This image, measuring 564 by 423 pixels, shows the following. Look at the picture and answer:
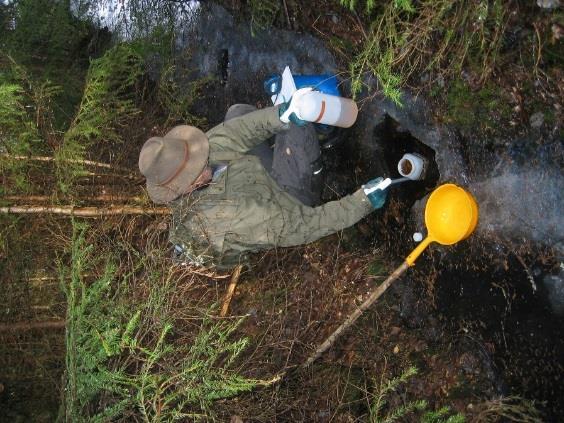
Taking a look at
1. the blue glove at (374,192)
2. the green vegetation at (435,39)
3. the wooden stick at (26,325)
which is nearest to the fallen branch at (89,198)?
the wooden stick at (26,325)

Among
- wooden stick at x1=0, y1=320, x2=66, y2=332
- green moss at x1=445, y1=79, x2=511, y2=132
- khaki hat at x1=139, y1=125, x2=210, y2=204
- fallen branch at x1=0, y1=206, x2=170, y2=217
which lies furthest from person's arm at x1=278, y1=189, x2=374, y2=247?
wooden stick at x1=0, y1=320, x2=66, y2=332

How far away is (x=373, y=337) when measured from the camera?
4449mm

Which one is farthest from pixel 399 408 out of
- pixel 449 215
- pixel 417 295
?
pixel 449 215

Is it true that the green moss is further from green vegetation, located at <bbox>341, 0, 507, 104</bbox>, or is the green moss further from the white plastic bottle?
the white plastic bottle

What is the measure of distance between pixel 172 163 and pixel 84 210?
1921mm

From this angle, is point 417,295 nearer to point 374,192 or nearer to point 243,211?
point 374,192

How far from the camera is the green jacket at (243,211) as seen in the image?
3424 mm

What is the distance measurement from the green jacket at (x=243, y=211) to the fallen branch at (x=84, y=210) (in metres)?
1.44

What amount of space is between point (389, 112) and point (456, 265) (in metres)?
1.44

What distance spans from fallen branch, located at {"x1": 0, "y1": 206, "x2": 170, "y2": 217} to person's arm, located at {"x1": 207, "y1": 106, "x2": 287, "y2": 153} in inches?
58.8

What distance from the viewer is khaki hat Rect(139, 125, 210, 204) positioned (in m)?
3.35

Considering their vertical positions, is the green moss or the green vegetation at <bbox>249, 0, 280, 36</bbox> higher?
the green vegetation at <bbox>249, 0, 280, 36</bbox>

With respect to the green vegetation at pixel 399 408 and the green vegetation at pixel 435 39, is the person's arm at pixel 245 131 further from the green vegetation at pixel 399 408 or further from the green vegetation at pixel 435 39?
the green vegetation at pixel 399 408

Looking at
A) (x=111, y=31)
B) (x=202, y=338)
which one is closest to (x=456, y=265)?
(x=202, y=338)
